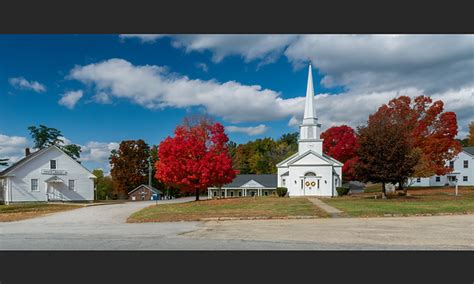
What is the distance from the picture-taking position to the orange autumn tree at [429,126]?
131 ft

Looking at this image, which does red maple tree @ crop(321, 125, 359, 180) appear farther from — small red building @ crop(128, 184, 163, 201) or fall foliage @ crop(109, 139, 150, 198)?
fall foliage @ crop(109, 139, 150, 198)

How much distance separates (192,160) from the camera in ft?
99.3

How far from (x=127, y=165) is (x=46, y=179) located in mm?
17723

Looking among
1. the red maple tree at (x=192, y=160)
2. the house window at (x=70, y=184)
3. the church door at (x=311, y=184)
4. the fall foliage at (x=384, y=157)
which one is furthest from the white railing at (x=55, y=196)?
the fall foliage at (x=384, y=157)

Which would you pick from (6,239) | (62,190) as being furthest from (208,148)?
(6,239)

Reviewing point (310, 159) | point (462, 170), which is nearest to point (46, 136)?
point (310, 159)

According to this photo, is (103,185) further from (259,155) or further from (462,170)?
(462,170)

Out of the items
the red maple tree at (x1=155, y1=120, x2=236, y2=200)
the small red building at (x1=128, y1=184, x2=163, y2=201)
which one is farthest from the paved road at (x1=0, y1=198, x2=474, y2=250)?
the small red building at (x1=128, y1=184, x2=163, y2=201)

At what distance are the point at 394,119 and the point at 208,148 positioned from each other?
22.2 meters

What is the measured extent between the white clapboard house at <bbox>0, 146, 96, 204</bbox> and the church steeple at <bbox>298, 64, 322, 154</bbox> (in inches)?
986

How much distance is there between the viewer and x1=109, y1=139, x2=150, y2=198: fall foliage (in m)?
54.5

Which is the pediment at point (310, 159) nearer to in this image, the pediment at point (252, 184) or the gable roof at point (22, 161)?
the pediment at point (252, 184)

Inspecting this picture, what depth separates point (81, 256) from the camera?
348 inches

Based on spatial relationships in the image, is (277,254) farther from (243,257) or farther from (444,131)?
(444,131)
